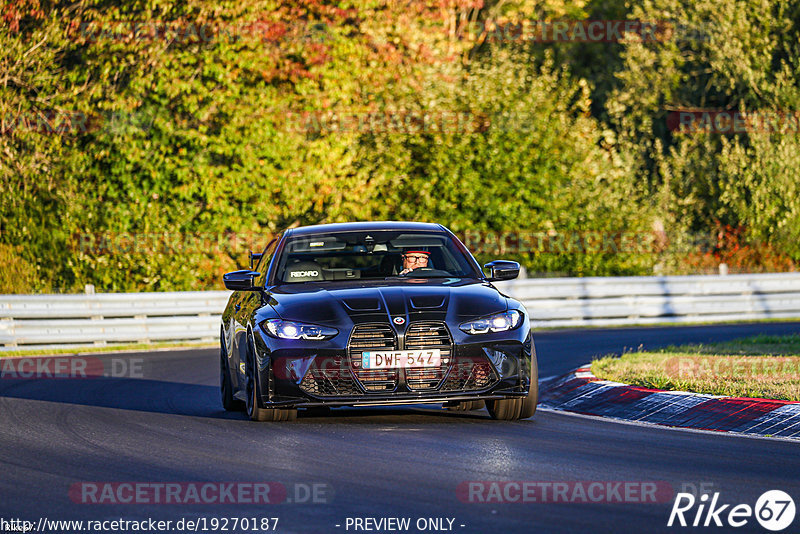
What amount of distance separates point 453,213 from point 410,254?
17.9 metres

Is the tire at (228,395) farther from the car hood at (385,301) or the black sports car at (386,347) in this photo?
the car hood at (385,301)

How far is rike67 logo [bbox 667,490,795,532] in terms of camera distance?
6.27m

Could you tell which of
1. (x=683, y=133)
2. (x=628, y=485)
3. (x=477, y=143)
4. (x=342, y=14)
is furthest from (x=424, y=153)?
(x=628, y=485)

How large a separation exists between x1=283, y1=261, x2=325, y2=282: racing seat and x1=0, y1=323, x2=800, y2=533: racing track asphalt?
110 cm

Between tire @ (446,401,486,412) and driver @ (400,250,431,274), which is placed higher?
driver @ (400,250,431,274)

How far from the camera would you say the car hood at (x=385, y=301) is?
988cm

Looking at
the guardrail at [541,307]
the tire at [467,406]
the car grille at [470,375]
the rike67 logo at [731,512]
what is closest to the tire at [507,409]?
the car grille at [470,375]

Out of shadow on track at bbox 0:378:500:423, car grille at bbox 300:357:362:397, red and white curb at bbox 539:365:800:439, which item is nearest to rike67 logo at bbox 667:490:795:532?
red and white curb at bbox 539:365:800:439

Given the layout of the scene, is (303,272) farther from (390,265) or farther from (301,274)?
(390,265)

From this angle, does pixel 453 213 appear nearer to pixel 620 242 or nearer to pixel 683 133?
pixel 620 242

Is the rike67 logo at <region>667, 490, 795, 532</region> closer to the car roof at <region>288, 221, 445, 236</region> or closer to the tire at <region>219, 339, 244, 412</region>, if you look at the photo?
the car roof at <region>288, 221, 445, 236</region>

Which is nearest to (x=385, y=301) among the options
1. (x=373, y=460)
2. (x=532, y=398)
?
(x=532, y=398)

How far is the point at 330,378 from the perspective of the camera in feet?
32.0

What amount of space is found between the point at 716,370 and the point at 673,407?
2348mm
